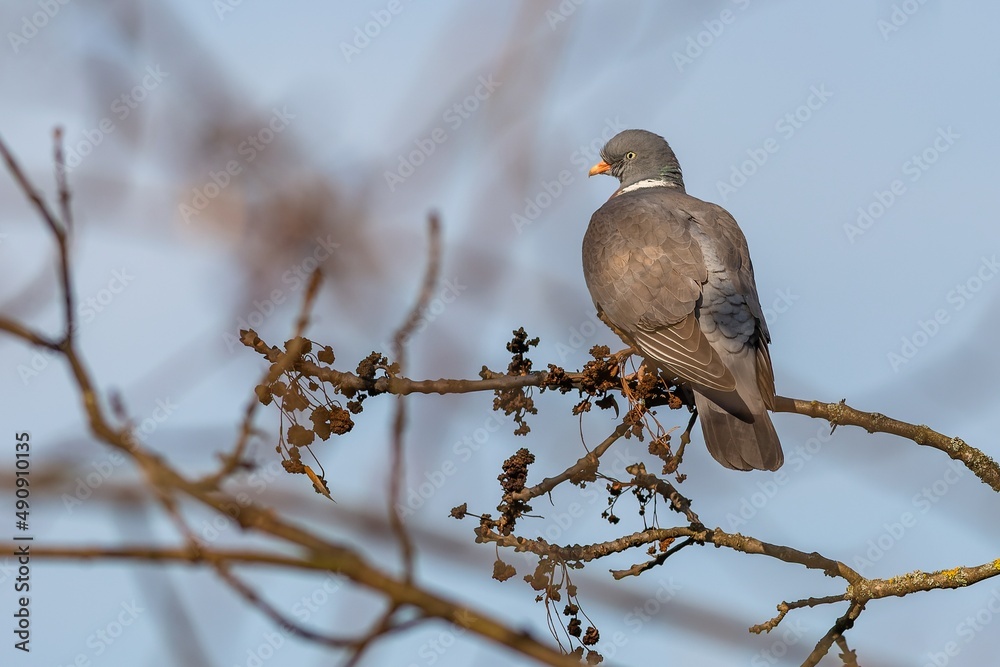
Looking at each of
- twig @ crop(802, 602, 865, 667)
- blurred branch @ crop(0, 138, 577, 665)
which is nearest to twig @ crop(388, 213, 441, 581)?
blurred branch @ crop(0, 138, 577, 665)

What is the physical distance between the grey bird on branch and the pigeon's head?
0.91 m

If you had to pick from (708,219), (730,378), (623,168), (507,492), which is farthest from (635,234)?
(507,492)

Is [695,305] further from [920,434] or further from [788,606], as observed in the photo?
[788,606]

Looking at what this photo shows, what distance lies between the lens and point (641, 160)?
7617 millimetres

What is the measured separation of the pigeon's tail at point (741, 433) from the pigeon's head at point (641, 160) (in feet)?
8.82

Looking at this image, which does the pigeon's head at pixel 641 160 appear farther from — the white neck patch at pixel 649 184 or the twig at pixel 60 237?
the twig at pixel 60 237

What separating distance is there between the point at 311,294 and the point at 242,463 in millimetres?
302

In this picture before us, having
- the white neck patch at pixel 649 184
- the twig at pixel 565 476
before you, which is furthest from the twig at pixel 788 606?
the white neck patch at pixel 649 184

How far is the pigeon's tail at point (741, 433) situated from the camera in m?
4.88

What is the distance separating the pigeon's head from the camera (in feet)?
24.6

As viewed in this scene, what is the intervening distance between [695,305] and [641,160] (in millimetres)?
2419

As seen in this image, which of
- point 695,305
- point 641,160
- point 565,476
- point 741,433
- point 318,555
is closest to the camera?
point 318,555

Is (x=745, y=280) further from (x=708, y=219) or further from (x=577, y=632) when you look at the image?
(x=577, y=632)

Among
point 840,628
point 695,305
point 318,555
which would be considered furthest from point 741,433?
point 318,555
